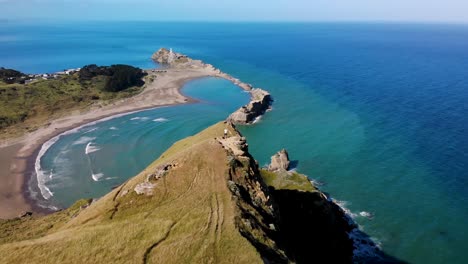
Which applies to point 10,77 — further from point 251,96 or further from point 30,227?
point 30,227

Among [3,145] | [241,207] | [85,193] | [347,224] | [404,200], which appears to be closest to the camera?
[241,207]

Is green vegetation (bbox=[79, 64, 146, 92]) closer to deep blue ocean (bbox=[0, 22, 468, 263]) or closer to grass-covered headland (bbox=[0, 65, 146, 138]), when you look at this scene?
grass-covered headland (bbox=[0, 65, 146, 138])

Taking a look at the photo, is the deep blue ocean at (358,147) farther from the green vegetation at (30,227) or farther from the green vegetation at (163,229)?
the green vegetation at (163,229)

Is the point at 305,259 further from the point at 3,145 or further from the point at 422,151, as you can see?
the point at 3,145

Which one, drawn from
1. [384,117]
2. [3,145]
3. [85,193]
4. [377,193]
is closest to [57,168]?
[85,193]

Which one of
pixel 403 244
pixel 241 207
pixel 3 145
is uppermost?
pixel 241 207

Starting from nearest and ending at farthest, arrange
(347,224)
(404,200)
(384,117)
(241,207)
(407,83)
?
(241,207), (347,224), (404,200), (384,117), (407,83)
